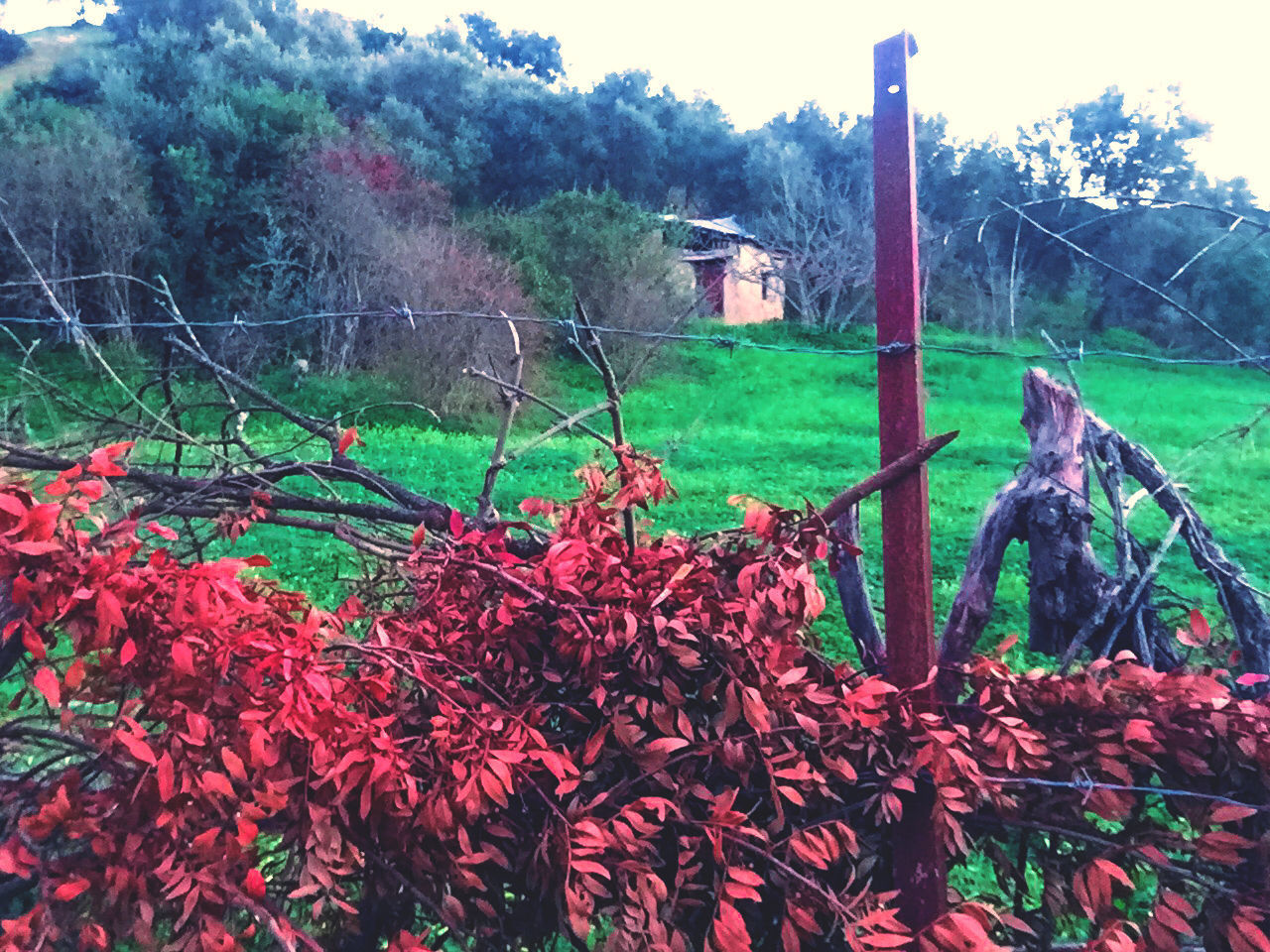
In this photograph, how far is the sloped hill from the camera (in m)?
13.8

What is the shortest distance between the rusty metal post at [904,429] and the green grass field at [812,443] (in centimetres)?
254

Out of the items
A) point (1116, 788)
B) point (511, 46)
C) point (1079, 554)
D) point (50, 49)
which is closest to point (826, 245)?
point (1079, 554)

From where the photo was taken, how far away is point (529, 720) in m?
1.33

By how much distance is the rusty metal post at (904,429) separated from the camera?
1469 millimetres

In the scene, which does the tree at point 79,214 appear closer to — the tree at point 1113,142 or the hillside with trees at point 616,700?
the hillside with trees at point 616,700

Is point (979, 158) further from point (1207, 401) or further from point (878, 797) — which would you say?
point (878, 797)

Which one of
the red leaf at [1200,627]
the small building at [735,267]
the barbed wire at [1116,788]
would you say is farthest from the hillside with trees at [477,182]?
the barbed wire at [1116,788]

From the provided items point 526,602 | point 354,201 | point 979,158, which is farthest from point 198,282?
point 526,602

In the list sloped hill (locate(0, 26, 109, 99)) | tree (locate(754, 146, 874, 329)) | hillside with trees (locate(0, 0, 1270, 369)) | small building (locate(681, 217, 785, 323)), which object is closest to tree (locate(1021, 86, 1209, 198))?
hillside with trees (locate(0, 0, 1270, 369))

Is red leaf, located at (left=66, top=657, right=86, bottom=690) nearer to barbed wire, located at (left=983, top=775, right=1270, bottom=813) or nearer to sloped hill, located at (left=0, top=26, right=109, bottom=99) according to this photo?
barbed wire, located at (left=983, top=775, right=1270, bottom=813)

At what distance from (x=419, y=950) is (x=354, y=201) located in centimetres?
752

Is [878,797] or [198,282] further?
[198,282]

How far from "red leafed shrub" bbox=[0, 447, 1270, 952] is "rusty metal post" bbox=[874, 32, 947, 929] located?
0.21 ft

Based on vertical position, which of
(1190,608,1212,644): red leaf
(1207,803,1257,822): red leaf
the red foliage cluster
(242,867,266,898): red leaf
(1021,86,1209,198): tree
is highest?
the red foliage cluster
